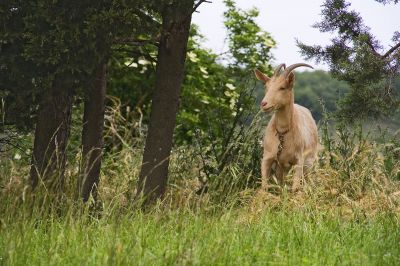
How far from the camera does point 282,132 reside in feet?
34.1

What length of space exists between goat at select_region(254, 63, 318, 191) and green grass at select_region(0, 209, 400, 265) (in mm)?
1948

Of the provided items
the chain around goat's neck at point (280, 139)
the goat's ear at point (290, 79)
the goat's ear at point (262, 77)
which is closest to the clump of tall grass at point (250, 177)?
the chain around goat's neck at point (280, 139)

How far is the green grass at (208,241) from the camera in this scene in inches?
239

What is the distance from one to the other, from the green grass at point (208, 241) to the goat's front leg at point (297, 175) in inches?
58.4

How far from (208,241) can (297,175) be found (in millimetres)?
3666

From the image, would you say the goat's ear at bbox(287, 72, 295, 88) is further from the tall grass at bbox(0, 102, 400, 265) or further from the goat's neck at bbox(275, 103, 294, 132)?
the tall grass at bbox(0, 102, 400, 265)

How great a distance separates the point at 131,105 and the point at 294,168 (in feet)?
18.2

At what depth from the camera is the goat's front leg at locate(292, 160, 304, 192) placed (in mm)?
9906

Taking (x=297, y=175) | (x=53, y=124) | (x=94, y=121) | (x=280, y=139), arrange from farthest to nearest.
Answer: (x=280, y=139)
(x=297, y=175)
(x=94, y=121)
(x=53, y=124)

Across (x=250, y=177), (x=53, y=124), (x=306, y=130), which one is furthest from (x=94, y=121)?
(x=306, y=130)

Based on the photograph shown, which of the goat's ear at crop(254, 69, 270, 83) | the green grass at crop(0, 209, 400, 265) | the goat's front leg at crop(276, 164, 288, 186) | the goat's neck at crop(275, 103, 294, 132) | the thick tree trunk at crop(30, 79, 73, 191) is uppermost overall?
the goat's ear at crop(254, 69, 270, 83)

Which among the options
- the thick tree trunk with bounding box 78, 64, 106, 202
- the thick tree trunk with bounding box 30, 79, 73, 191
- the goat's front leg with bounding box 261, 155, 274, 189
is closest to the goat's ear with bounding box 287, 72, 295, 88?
the goat's front leg with bounding box 261, 155, 274, 189

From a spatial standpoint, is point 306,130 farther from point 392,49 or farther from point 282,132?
point 392,49

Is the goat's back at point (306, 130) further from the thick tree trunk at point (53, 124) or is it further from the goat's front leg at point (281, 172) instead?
the thick tree trunk at point (53, 124)
